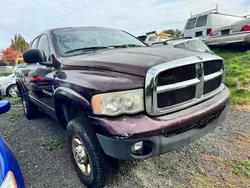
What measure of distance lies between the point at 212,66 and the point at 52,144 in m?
2.58

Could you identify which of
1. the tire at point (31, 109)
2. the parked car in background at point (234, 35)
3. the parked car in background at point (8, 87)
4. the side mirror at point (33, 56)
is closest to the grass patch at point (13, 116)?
the tire at point (31, 109)

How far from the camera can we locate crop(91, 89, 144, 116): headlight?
203cm

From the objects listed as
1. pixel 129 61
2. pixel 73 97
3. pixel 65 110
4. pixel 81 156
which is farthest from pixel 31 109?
pixel 129 61

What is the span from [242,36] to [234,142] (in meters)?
5.59

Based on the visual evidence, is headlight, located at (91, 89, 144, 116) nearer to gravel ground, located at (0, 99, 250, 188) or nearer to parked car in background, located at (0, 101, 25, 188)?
parked car in background, located at (0, 101, 25, 188)

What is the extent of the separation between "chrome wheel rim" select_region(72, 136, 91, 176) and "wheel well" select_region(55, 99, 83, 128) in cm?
28

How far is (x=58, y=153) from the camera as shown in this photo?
3.37 metres

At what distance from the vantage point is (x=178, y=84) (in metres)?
2.18

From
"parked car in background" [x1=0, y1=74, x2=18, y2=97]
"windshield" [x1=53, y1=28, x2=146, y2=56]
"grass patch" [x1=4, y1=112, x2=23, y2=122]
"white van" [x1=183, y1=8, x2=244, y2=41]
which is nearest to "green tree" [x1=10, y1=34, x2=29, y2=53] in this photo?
"parked car in background" [x1=0, y1=74, x2=18, y2=97]

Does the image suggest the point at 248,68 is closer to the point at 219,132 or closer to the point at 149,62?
the point at 219,132

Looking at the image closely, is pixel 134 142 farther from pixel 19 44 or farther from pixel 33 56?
pixel 19 44

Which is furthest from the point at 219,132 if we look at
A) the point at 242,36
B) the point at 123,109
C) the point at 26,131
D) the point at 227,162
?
the point at 242,36

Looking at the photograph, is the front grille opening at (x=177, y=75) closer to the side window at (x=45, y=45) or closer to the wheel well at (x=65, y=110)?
the wheel well at (x=65, y=110)

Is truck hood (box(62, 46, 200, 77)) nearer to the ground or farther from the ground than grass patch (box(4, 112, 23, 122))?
farther from the ground
